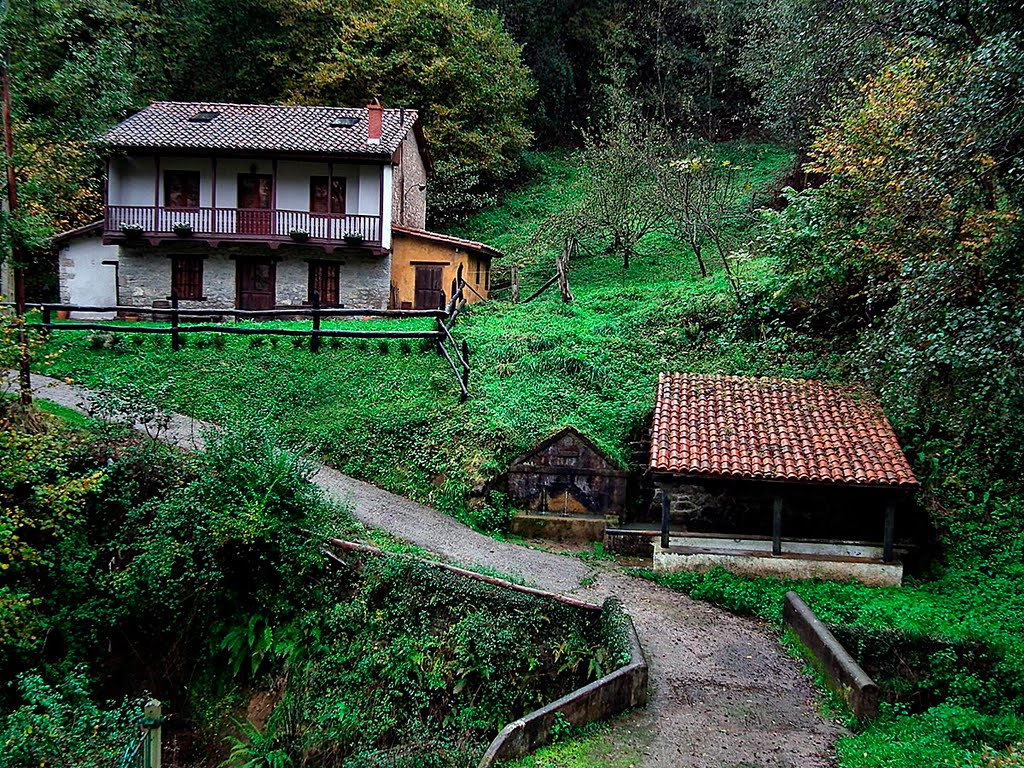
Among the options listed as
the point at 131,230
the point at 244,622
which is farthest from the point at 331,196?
the point at 244,622

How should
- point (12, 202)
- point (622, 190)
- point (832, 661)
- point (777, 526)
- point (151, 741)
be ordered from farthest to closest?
point (622, 190) < point (12, 202) < point (777, 526) < point (832, 661) < point (151, 741)

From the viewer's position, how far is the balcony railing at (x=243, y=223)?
22672 mm

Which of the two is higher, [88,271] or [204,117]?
[204,117]

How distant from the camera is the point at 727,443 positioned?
1237cm

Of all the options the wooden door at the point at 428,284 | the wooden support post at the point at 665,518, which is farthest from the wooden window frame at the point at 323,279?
the wooden support post at the point at 665,518

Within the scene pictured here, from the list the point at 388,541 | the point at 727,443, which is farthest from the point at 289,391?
the point at 727,443

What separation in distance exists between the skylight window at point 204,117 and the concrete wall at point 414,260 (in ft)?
23.8

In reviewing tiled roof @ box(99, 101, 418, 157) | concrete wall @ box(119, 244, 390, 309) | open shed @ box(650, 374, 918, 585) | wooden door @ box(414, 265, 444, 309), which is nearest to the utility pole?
tiled roof @ box(99, 101, 418, 157)

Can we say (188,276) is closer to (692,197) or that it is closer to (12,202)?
(12,202)

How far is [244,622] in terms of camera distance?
36.6ft

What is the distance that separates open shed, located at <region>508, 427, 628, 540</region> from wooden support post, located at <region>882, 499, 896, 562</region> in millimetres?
4338

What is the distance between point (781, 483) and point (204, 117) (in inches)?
858

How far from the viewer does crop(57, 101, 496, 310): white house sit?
22.7m

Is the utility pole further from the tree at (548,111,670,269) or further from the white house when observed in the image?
the tree at (548,111,670,269)
